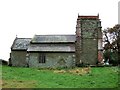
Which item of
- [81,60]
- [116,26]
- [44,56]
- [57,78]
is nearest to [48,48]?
[44,56]

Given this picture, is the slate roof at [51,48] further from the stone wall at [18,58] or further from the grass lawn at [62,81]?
the grass lawn at [62,81]

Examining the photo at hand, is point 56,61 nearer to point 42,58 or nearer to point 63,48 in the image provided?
point 42,58

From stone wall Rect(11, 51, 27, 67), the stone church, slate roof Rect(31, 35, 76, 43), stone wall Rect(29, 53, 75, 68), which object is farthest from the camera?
stone wall Rect(11, 51, 27, 67)

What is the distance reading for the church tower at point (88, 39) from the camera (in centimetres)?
7156

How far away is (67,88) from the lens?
38.2m

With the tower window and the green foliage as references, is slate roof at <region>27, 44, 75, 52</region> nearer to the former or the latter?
the tower window

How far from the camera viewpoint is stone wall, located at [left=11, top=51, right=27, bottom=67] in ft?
238

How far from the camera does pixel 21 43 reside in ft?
245

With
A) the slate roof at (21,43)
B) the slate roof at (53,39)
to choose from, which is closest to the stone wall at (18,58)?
the slate roof at (21,43)

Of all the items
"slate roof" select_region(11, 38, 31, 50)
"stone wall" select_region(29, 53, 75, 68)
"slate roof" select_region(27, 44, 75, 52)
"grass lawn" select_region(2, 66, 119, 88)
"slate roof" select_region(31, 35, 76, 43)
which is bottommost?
"grass lawn" select_region(2, 66, 119, 88)

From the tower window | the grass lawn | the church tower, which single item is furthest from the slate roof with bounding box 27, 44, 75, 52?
the grass lawn

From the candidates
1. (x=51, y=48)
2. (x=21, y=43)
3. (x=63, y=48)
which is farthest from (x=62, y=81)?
(x=21, y=43)

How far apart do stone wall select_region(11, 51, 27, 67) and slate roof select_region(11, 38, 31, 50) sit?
44.6 inches

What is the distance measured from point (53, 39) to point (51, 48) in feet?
12.3
